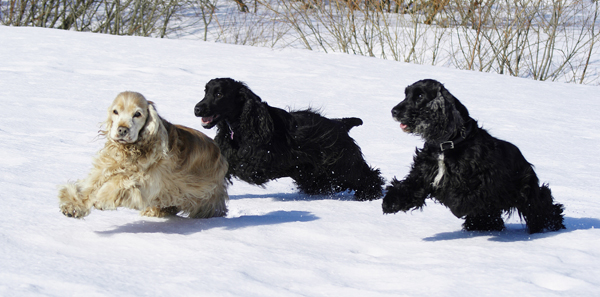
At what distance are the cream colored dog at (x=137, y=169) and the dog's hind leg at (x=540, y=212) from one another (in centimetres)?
209

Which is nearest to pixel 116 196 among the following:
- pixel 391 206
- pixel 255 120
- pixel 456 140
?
pixel 391 206

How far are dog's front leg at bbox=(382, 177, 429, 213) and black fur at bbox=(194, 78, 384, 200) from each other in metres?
1.53

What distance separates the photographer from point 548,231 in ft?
13.2

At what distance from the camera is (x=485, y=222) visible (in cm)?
412

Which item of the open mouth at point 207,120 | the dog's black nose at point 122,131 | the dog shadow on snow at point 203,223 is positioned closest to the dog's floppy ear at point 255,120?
the open mouth at point 207,120

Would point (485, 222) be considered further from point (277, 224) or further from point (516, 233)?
point (277, 224)

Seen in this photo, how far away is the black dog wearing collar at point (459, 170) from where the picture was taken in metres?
3.75

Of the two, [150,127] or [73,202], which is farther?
[150,127]

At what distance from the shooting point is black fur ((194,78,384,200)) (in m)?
5.09

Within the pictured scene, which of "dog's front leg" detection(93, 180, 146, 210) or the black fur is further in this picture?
the black fur

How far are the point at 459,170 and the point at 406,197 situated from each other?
36 centimetres

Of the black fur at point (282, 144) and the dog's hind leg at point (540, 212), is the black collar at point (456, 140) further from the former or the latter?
the black fur at point (282, 144)

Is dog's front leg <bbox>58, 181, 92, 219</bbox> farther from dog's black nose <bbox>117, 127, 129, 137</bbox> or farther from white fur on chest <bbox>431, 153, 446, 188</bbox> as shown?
white fur on chest <bbox>431, 153, 446, 188</bbox>

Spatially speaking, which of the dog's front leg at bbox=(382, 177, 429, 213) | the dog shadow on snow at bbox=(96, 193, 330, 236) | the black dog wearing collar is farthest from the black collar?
the dog shadow on snow at bbox=(96, 193, 330, 236)
